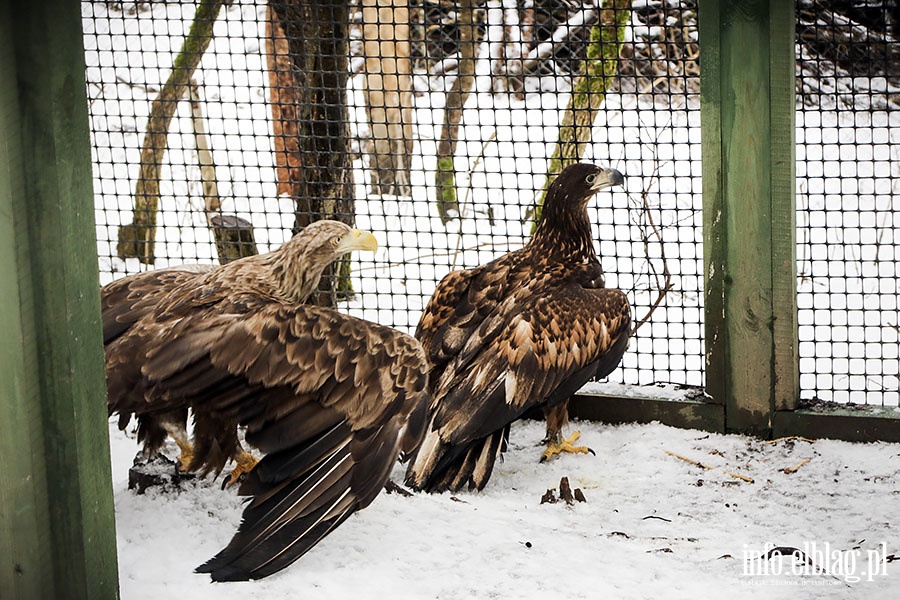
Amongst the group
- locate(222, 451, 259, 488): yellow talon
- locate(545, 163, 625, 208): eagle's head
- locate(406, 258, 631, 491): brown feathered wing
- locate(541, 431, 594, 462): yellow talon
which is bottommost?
locate(541, 431, 594, 462): yellow talon

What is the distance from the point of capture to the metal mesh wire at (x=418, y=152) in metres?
6.07

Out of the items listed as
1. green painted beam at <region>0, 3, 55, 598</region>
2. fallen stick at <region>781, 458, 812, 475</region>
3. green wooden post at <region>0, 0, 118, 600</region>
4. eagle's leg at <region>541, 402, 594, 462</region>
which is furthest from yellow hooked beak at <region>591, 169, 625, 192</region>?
green painted beam at <region>0, 3, 55, 598</region>

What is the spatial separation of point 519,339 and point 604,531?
94 cm

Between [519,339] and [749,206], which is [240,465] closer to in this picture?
[519,339]

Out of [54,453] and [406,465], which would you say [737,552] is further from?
[54,453]

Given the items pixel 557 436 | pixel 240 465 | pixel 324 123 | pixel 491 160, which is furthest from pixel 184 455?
pixel 491 160

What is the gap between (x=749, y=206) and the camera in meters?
4.93

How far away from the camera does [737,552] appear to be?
4.00 m

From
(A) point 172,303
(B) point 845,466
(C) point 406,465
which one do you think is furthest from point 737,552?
(A) point 172,303

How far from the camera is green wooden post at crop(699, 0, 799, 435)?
4812mm

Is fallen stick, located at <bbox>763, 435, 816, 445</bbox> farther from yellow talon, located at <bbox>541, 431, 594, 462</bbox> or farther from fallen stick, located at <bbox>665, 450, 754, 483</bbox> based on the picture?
yellow talon, located at <bbox>541, 431, 594, 462</bbox>

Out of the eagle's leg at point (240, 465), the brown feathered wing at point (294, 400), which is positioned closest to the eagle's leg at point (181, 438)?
the eagle's leg at point (240, 465)

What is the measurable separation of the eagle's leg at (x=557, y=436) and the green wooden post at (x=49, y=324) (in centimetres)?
248

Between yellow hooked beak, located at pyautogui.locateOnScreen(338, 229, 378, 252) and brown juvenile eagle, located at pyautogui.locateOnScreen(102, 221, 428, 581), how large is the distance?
0.68 metres
